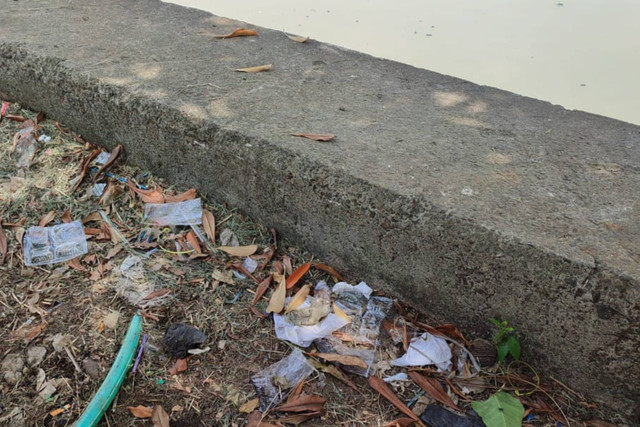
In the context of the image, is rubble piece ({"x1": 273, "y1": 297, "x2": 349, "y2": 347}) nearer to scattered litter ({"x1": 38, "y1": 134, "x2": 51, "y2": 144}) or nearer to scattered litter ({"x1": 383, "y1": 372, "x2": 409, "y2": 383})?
scattered litter ({"x1": 383, "y1": 372, "x2": 409, "y2": 383})

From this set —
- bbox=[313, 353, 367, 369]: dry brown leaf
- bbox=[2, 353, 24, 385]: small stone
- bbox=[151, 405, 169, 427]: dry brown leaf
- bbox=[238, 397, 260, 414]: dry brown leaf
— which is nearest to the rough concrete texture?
bbox=[313, 353, 367, 369]: dry brown leaf

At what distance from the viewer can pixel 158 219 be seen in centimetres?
182

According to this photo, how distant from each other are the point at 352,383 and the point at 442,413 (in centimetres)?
23

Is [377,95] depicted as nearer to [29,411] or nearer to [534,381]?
[534,381]

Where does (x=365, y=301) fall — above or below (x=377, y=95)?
below

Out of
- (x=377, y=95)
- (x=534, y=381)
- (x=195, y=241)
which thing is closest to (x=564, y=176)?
(x=534, y=381)

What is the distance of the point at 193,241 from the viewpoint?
1.76 m

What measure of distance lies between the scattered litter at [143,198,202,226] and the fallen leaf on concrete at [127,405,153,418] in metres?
0.63

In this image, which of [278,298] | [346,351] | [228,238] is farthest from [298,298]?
[228,238]

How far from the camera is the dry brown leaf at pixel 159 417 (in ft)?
4.31

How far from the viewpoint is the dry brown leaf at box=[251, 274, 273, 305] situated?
5.27 ft

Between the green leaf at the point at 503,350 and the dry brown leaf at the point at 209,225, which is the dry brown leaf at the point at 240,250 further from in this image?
the green leaf at the point at 503,350

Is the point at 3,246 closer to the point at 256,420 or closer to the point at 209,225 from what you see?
the point at 209,225

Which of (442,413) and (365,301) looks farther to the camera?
(365,301)
